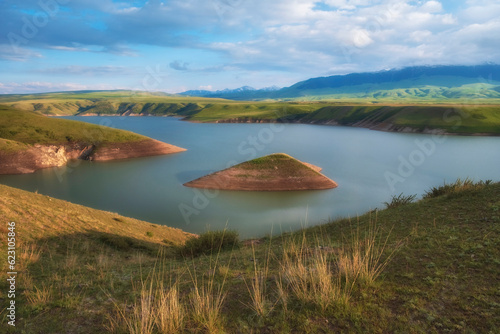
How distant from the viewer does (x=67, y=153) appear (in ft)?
209

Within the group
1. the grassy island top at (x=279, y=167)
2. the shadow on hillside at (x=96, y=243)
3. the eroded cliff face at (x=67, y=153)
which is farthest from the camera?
the eroded cliff face at (x=67, y=153)

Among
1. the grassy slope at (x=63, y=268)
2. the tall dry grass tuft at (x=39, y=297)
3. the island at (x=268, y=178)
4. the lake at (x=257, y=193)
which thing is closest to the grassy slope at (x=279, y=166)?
the island at (x=268, y=178)

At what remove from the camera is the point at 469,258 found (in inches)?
238

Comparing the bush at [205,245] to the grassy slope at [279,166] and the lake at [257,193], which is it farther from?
the grassy slope at [279,166]

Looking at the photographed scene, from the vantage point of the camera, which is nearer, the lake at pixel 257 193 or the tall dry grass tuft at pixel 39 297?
the tall dry grass tuft at pixel 39 297

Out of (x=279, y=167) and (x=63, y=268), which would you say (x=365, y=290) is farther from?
(x=279, y=167)

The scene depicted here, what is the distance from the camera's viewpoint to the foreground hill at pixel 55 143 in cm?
5484

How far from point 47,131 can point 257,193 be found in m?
57.2

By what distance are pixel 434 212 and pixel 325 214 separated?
21406 mm

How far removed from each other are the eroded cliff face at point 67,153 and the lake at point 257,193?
3281 mm

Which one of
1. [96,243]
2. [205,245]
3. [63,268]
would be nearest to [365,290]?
[63,268]

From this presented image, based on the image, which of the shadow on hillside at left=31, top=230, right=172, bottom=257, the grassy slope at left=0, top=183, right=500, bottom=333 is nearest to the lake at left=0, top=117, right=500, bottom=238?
the shadow on hillside at left=31, top=230, right=172, bottom=257

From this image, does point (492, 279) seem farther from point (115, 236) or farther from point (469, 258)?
point (115, 236)

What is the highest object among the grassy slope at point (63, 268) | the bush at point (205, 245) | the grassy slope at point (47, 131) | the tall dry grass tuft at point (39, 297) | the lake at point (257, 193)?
the grassy slope at point (47, 131)
